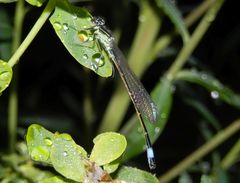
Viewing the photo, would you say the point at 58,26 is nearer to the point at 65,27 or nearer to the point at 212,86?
the point at 65,27

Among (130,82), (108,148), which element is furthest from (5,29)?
(108,148)

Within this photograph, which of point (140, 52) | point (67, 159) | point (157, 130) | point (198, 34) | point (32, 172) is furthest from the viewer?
point (140, 52)

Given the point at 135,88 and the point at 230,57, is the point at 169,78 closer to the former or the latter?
the point at 135,88

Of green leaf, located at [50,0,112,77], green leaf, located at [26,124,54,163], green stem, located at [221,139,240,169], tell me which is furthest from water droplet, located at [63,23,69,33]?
green stem, located at [221,139,240,169]

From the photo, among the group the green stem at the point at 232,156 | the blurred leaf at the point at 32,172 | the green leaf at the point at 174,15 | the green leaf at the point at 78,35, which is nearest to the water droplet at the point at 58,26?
the green leaf at the point at 78,35

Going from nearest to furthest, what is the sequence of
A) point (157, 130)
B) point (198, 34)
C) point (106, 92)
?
1. point (157, 130)
2. point (198, 34)
3. point (106, 92)

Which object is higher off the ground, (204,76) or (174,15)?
(174,15)

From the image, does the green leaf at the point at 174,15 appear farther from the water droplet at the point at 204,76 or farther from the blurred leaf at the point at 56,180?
the blurred leaf at the point at 56,180
